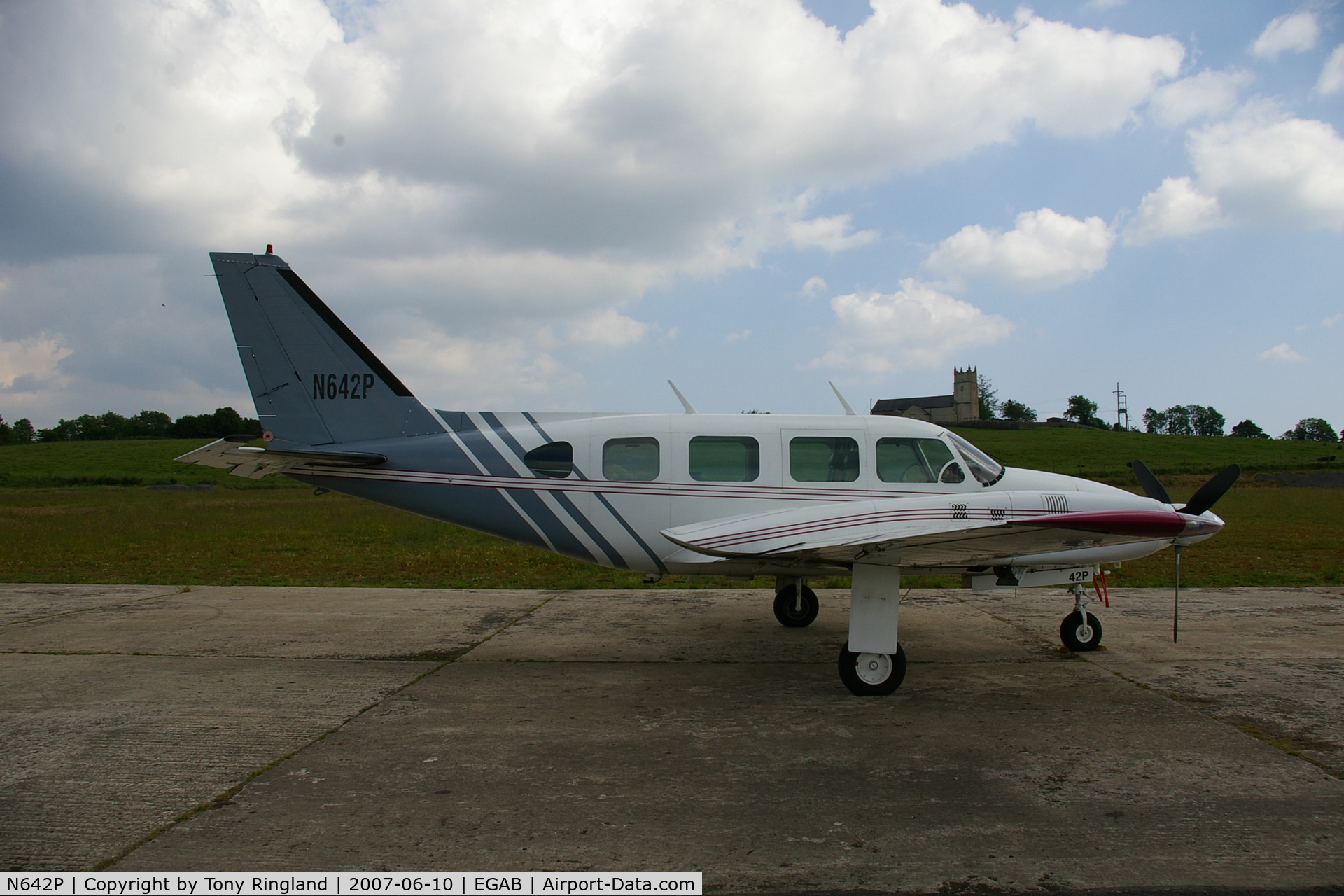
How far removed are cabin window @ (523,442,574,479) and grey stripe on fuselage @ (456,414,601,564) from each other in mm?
221

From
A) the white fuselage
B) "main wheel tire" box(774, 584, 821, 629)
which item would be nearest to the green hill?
"main wheel tire" box(774, 584, 821, 629)

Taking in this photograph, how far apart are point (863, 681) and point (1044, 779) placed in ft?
6.73

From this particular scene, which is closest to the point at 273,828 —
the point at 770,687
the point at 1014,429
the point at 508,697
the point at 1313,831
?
the point at 508,697

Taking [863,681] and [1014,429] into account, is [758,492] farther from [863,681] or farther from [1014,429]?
[1014,429]

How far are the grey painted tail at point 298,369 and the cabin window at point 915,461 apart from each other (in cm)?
495

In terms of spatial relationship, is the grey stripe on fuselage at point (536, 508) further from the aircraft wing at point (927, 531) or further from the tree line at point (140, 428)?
the tree line at point (140, 428)

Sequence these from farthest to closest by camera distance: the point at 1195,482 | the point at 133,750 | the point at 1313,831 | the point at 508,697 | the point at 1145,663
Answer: the point at 1195,482, the point at 1145,663, the point at 508,697, the point at 133,750, the point at 1313,831

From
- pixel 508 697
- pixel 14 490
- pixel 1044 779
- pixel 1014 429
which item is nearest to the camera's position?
pixel 1044 779

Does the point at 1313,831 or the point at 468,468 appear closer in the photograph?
the point at 1313,831

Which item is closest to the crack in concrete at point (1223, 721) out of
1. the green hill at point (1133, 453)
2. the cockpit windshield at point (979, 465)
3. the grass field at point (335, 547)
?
the cockpit windshield at point (979, 465)

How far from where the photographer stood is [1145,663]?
26.5ft

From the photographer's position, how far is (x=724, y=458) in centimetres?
823

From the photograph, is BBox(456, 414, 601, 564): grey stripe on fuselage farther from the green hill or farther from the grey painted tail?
the green hill

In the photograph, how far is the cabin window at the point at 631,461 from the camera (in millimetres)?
8227
